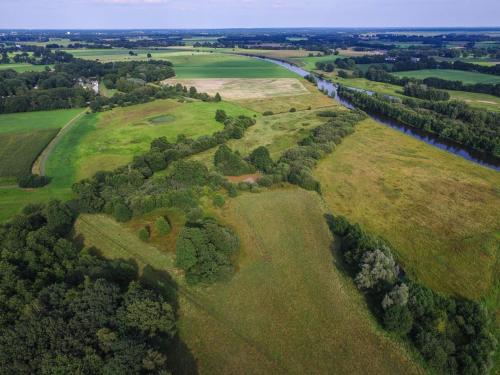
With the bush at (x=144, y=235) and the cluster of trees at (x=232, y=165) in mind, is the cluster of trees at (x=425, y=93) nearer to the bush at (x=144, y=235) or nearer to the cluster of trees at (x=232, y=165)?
the cluster of trees at (x=232, y=165)

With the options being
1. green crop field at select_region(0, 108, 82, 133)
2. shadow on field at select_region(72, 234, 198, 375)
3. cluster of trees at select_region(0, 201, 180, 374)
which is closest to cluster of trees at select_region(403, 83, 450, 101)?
shadow on field at select_region(72, 234, 198, 375)

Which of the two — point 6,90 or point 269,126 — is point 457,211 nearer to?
point 269,126

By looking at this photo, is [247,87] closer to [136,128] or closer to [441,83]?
[136,128]

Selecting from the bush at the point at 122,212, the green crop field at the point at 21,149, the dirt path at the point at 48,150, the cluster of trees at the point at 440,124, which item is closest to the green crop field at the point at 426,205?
the cluster of trees at the point at 440,124

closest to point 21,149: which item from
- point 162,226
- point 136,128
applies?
point 136,128

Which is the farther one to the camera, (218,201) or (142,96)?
(142,96)
